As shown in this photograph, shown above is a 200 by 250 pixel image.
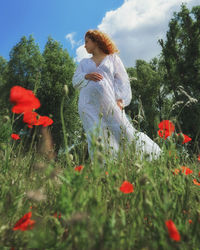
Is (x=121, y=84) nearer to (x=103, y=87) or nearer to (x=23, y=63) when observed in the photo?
(x=103, y=87)

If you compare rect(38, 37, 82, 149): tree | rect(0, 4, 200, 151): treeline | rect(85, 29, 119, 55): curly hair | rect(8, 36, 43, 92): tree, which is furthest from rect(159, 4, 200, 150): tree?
rect(85, 29, 119, 55): curly hair

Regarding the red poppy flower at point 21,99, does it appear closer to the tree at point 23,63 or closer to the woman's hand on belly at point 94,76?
the woman's hand on belly at point 94,76

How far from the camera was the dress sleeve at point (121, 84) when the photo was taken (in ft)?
13.2

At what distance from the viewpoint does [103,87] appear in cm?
366

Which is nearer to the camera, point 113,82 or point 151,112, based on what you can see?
point 113,82

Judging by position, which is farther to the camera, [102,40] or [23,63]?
[23,63]

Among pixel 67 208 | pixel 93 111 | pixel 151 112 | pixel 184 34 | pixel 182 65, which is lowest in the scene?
pixel 67 208

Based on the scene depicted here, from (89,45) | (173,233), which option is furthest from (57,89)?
(173,233)

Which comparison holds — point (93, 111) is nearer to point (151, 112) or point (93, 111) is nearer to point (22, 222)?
point (22, 222)

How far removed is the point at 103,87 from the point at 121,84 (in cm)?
54

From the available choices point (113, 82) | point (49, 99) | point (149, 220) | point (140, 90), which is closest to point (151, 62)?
point (140, 90)

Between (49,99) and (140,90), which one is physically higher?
(140,90)

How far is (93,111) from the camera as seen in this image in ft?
12.4

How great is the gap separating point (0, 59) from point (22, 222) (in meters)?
25.9
